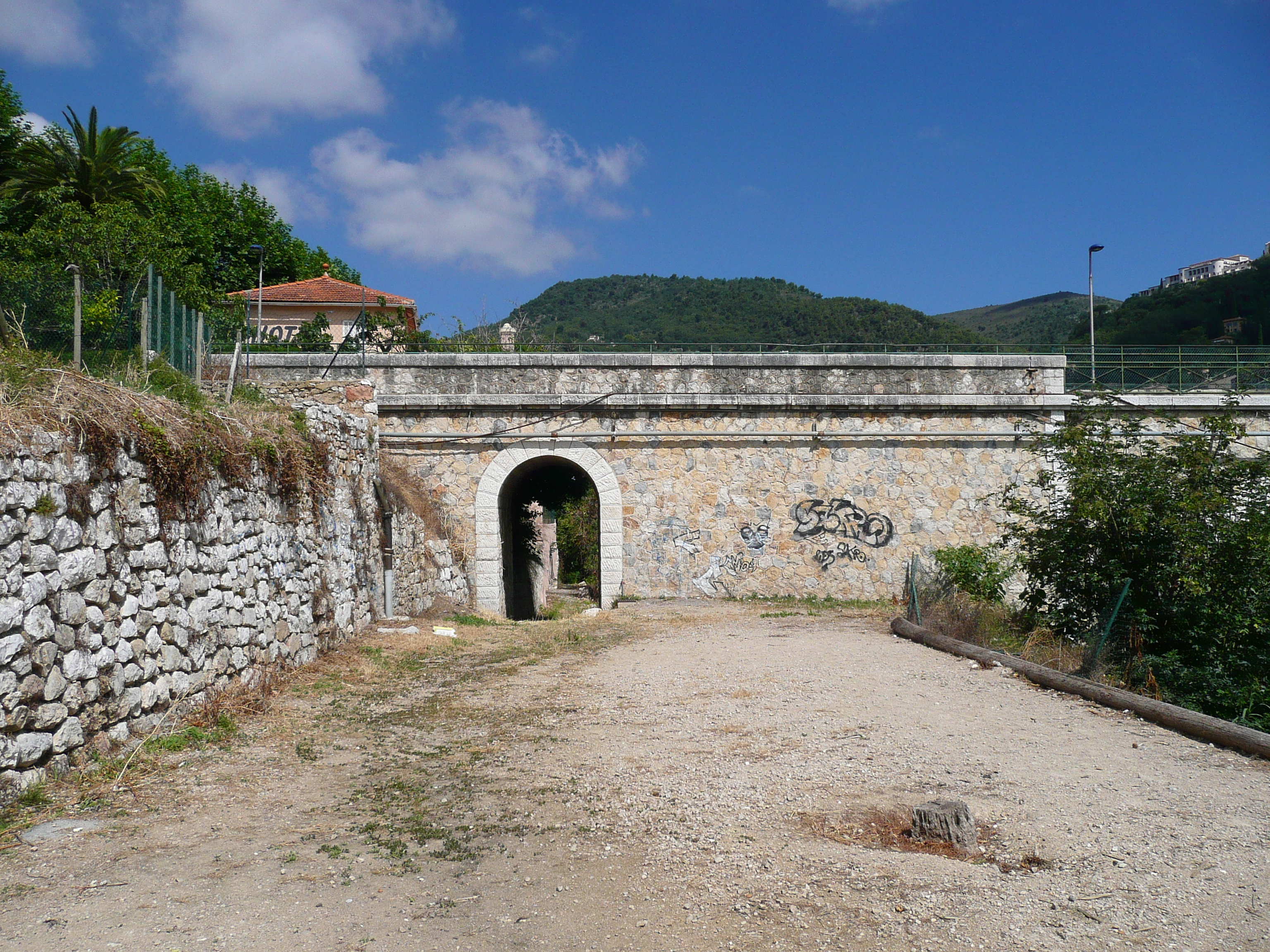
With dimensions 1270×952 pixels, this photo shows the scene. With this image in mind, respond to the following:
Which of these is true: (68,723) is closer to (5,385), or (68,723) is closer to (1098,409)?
(5,385)

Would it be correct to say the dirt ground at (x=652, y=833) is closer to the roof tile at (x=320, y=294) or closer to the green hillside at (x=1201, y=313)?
the roof tile at (x=320, y=294)

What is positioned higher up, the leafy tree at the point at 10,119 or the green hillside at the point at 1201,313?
the leafy tree at the point at 10,119

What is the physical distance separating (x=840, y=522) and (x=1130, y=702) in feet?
26.6

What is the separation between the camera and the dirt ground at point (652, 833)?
3033 millimetres

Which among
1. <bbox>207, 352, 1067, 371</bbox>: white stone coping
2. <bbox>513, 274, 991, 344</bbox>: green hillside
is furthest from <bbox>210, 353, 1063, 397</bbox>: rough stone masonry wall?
<bbox>513, 274, 991, 344</bbox>: green hillside

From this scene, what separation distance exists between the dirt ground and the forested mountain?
6171 mm

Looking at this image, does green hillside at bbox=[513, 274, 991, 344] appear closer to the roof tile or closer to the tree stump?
the roof tile

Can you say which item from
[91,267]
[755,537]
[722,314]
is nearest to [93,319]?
[91,267]

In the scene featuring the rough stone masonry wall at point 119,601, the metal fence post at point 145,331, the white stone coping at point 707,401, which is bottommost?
the rough stone masonry wall at point 119,601

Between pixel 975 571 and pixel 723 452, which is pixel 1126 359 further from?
pixel 723 452

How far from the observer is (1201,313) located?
35281 mm

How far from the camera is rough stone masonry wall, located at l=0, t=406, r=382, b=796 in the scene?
13.6 ft

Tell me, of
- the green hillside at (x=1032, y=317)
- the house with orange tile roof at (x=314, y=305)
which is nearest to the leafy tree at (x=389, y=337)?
the house with orange tile roof at (x=314, y=305)

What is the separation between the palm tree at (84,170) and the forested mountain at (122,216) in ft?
0.09
